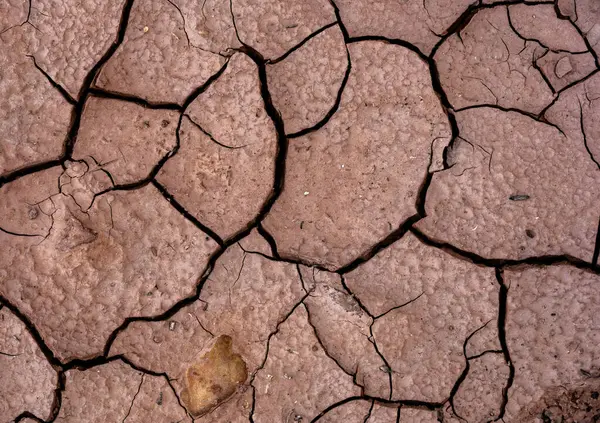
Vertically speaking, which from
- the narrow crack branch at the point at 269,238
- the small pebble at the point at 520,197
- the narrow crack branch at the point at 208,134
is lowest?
the narrow crack branch at the point at 269,238

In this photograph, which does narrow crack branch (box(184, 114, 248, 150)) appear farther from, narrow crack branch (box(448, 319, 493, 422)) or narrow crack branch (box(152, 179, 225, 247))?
narrow crack branch (box(448, 319, 493, 422))

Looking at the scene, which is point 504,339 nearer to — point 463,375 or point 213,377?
point 463,375

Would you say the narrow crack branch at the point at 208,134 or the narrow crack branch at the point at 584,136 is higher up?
the narrow crack branch at the point at 584,136

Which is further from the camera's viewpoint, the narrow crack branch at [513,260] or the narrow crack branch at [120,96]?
the narrow crack branch at [120,96]

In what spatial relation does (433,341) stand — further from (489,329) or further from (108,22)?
(108,22)

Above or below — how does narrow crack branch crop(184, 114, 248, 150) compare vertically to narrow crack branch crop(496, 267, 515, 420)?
above

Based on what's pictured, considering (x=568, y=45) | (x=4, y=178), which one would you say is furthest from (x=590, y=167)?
(x=4, y=178)

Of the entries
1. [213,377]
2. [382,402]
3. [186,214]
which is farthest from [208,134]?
[382,402]

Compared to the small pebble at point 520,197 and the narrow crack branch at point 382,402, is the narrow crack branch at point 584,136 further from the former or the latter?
the narrow crack branch at point 382,402

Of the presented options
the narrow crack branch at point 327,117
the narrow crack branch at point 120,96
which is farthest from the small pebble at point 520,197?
the narrow crack branch at point 120,96

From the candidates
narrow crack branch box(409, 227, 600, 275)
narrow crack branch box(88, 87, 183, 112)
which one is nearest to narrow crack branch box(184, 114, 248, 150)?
narrow crack branch box(88, 87, 183, 112)
